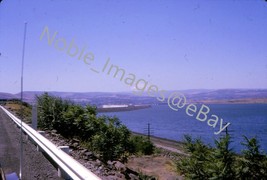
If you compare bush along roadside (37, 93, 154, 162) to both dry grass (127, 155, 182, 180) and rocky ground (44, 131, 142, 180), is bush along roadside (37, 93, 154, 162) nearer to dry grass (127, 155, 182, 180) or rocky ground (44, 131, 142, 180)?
rocky ground (44, 131, 142, 180)

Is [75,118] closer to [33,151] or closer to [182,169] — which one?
[182,169]

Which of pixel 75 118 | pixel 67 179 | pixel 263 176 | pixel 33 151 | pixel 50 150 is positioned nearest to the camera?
pixel 67 179

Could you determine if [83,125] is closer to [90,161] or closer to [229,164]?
[229,164]

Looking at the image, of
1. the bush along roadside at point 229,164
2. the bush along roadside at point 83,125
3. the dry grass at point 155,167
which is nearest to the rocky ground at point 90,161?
the bush along roadside at point 83,125

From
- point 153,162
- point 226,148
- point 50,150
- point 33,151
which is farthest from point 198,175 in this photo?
point 153,162

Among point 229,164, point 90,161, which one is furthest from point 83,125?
point 90,161

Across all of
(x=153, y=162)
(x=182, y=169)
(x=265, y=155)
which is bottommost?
(x=153, y=162)
